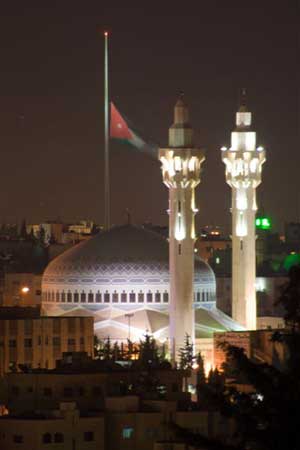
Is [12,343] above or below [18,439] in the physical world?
above

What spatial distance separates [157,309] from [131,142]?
7.02 m

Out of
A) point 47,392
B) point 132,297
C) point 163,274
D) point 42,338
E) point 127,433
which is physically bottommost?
point 127,433

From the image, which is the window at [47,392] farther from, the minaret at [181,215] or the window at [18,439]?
the minaret at [181,215]

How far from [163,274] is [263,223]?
50828 millimetres

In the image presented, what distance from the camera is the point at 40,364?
88562mm

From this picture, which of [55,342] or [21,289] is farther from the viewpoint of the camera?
[21,289]

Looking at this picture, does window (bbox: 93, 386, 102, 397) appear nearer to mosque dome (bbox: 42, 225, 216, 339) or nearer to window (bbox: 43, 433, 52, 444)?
window (bbox: 43, 433, 52, 444)

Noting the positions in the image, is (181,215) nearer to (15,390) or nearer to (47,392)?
(15,390)

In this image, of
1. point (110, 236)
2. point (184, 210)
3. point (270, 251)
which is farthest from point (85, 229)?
point (184, 210)

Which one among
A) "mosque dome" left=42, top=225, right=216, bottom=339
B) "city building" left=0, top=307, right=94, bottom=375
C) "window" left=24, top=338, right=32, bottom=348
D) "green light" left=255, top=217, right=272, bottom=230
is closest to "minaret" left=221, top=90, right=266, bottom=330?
"mosque dome" left=42, top=225, right=216, bottom=339

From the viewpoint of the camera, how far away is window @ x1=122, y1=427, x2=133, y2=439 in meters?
58.0

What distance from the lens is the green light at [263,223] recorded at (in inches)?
6009

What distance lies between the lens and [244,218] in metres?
99.7

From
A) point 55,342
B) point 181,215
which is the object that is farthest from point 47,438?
point 181,215
